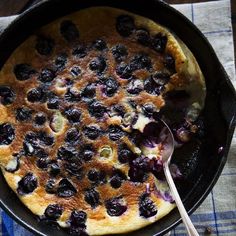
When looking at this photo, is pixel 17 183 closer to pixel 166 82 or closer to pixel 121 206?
pixel 121 206

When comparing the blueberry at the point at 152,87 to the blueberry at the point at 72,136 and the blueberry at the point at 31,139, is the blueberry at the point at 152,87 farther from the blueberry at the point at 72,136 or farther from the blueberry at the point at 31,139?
the blueberry at the point at 31,139

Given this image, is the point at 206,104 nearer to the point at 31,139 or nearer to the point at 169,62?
the point at 169,62

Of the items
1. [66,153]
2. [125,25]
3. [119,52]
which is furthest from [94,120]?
[125,25]

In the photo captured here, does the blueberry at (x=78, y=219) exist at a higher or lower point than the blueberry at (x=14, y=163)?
lower

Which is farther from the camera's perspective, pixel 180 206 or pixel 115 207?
pixel 115 207

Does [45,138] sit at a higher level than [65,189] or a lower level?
higher

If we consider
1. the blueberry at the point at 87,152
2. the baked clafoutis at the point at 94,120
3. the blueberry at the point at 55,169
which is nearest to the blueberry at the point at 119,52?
the baked clafoutis at the point at 94,120

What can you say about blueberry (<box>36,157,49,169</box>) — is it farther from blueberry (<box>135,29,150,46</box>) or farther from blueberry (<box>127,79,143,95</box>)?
blueberry (<box>135,29,150,46</box>)
